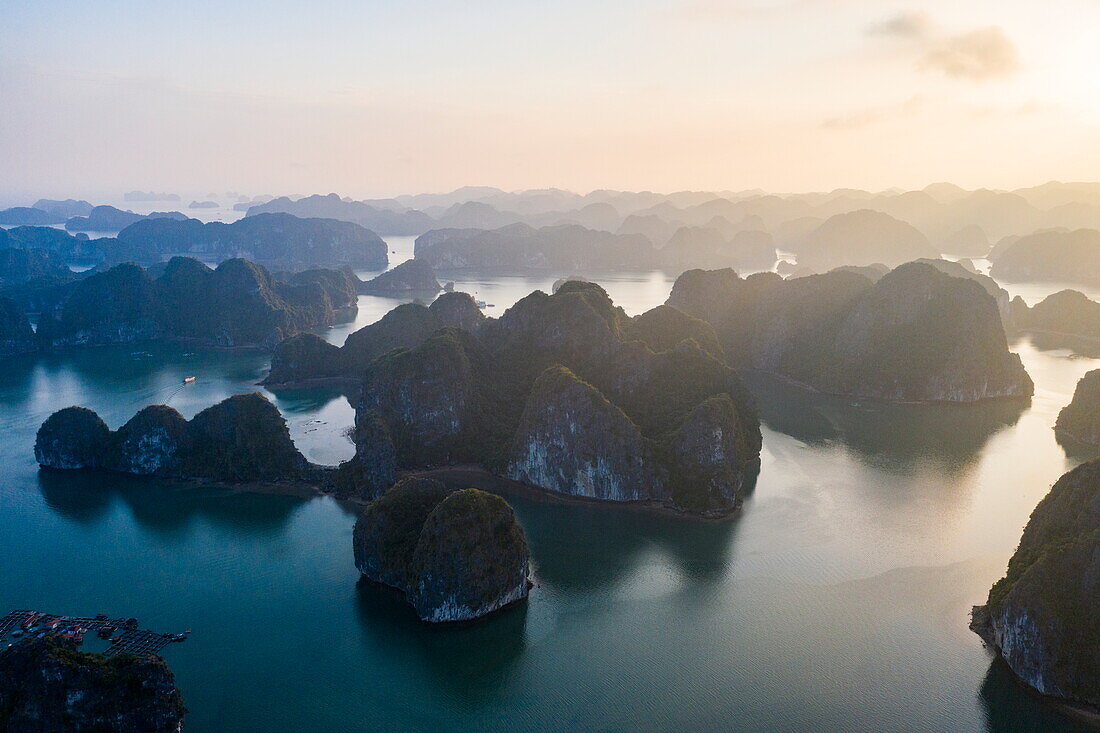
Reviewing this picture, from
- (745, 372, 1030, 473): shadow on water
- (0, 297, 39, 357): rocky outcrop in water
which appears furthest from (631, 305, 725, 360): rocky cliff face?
(0, 297, 39, 357): rocky outcrop in water

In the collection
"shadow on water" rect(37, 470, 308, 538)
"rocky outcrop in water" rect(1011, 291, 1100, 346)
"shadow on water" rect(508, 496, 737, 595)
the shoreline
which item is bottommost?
"shadow on water" rect(37, 470, 308, 538)

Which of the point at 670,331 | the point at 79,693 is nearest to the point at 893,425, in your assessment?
the point at 670,331

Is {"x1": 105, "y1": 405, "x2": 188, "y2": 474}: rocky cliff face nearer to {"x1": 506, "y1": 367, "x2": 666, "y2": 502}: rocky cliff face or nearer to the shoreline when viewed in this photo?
the shoreline

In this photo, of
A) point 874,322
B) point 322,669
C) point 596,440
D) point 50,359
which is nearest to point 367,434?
point 596,440

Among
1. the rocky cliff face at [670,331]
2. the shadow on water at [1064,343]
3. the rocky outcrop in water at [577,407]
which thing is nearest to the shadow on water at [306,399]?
the rocky outcrop in water at [577,407]

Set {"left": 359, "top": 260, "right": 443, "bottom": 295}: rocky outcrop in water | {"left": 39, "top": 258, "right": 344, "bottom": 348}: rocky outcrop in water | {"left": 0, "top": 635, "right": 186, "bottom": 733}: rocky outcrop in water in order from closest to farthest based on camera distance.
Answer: {"left": 0, "top": 635, "right": 186, "bottom": 733}: rocky outcrop in water, {"left": 39, "top": 258, "right": 344, "bottom": 348}: rocky outcrop in water, {"left": 359, "top": 260, "right": 443, "bottom": 295}: rocky outcrop in water

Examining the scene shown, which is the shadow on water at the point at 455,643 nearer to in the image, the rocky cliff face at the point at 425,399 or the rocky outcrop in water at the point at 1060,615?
the rocky cliff face at the point at 425,399
